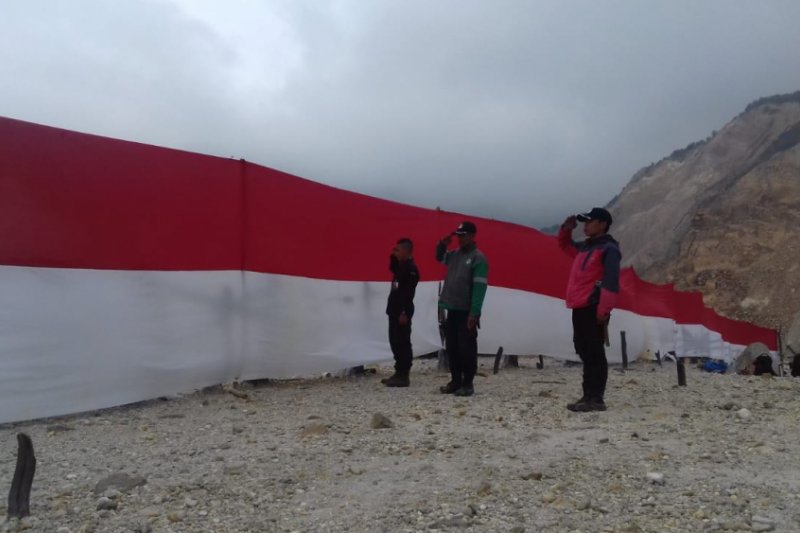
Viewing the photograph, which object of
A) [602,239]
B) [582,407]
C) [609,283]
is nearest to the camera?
[609,283]

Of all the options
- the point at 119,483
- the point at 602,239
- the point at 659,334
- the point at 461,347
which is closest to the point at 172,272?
the point at 119,483

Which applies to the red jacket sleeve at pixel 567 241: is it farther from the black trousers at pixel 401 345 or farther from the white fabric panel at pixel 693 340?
the white fabric panel at pixel 693 340

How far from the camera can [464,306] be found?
6336mm

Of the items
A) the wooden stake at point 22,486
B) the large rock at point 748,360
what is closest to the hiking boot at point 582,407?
the wooden stake at point 22,486

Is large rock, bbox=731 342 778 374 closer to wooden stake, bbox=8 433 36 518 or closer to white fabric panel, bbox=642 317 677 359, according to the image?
white fabric panel, bbox=642 317 677 359

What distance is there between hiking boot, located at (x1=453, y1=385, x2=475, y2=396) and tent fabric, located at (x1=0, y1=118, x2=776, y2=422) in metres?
1.38

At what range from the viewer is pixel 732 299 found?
1420 inches

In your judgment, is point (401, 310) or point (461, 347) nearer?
point (461, 347)

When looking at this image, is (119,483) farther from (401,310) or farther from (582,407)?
(401,310)

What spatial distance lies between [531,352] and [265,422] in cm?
567

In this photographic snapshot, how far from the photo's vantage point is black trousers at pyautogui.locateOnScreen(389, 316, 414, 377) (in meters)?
6.88

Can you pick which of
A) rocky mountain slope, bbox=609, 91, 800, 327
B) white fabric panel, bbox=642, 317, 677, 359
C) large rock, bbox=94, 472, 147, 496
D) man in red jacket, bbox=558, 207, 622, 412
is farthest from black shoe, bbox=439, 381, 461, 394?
rocky mountain slope, bbox=609, 91, 800, 327

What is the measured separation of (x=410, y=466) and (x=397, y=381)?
304 centimetres

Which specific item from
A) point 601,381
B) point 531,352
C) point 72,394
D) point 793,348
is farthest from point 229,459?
point 793,348
